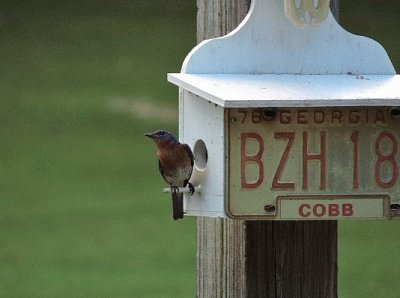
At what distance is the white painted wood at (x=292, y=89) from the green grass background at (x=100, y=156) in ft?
13.7

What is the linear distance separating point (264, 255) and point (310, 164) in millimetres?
271

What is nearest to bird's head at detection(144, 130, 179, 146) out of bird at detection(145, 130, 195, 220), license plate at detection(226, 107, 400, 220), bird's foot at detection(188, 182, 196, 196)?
bird at detection(145, 130, 195, 220)

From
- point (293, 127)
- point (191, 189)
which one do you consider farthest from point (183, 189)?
point (293, 127)

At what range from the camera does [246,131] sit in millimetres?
3377

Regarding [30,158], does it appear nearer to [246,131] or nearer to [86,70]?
[86,70]

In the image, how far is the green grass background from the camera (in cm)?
811

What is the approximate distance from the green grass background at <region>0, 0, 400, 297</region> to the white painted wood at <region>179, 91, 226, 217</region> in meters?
4.01

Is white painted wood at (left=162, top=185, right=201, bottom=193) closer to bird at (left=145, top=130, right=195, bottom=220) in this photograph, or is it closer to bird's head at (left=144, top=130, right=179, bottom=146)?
bird at (left=145, top=130, right=195, bottom=220)

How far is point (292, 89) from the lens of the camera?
330 centimetres

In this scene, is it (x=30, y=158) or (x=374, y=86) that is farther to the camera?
(x=30, y=158)

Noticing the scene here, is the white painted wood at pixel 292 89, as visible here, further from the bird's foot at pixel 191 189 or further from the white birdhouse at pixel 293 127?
the bird's foot at pixel 191 189

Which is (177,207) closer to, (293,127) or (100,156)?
(293,127)

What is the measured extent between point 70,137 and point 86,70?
2516 mm

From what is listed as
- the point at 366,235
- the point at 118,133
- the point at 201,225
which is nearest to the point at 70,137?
the point at 118,133
